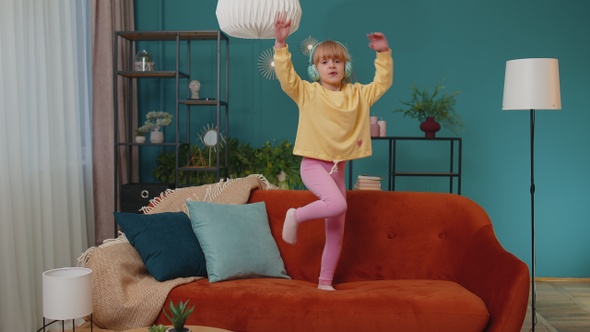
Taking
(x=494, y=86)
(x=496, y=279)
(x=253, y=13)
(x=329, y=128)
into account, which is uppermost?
(x=253, y=13)

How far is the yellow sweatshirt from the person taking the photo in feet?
9.03

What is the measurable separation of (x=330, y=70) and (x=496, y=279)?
1.15 metres

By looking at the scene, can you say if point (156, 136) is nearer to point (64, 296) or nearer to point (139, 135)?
point (139, 135)

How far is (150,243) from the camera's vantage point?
2717mm

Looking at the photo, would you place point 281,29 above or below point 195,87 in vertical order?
above

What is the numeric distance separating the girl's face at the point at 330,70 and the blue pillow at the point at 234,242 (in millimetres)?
736

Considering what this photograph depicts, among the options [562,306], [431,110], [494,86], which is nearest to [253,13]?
[431,110]

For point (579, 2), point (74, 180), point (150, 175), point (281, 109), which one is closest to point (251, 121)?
point (281, 109)

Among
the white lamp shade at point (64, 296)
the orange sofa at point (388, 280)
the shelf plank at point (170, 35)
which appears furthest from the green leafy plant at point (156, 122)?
the white lamp shade at point (64, 296)

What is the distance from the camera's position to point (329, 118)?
2.76 meters

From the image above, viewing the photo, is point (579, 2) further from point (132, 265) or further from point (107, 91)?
point (132, 265)

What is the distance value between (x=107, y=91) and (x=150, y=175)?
105cm

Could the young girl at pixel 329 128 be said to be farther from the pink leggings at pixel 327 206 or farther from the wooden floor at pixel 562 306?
the wooden floor at pixel 562 306

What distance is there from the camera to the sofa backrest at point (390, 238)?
2967 millimetres
